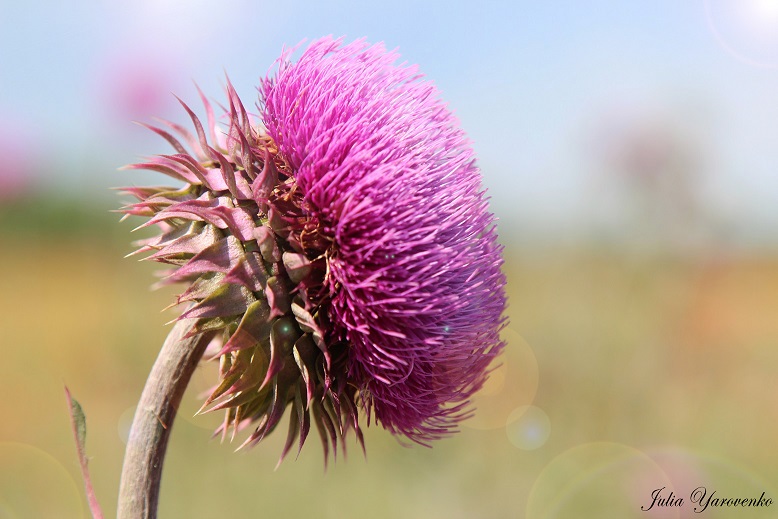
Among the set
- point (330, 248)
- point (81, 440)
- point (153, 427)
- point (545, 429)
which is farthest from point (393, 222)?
point (545, 429)

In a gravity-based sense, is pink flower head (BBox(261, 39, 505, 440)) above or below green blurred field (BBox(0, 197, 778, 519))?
above

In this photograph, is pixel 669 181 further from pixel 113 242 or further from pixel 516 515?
pixel 113 242

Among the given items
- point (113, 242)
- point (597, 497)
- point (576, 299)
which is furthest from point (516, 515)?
point (113, 242)

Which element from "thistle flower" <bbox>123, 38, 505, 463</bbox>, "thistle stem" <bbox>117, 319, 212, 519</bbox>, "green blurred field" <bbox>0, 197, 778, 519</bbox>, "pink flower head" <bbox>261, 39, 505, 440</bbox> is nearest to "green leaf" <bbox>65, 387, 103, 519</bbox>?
"thistle stem" <bbox>117, 319, 212, 519</bbox>

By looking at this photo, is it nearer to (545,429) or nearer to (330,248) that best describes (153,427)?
(330,248)

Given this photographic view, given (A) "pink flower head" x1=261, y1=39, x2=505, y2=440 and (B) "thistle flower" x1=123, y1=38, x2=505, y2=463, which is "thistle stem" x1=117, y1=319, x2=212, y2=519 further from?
(A) "pink flower head" x1=261, y1=39, x2=505, y2=440

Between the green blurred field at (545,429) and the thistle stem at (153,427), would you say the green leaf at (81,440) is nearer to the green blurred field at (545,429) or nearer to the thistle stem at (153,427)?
the thistle stem at (153,427)
